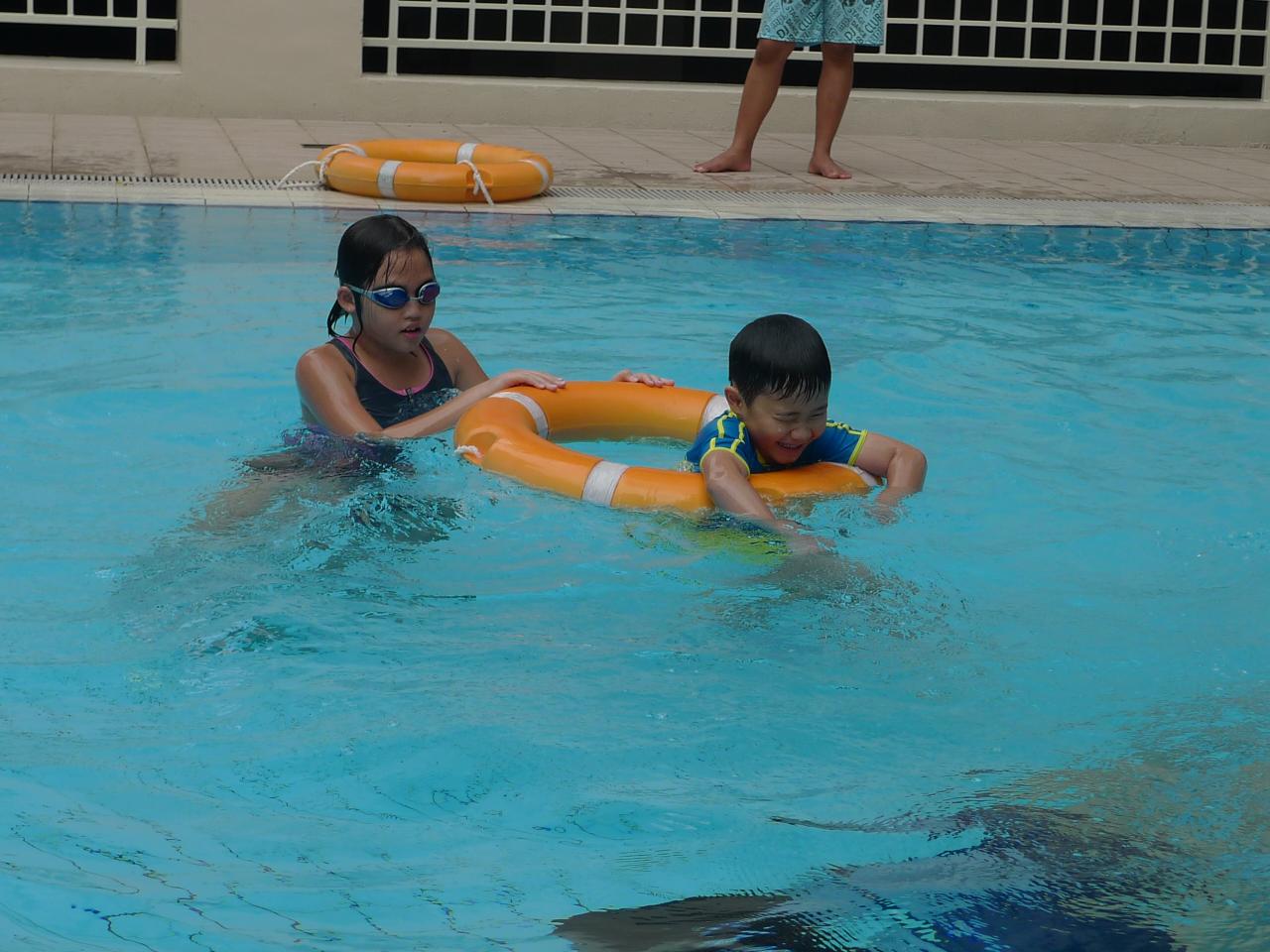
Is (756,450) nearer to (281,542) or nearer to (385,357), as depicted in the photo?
(385,357)

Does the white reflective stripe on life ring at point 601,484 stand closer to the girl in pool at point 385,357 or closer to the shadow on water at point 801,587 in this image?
the shadow on water at point 801,587

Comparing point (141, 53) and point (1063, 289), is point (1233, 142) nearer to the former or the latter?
point (1063, 289)

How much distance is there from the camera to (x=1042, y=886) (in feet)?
7.88

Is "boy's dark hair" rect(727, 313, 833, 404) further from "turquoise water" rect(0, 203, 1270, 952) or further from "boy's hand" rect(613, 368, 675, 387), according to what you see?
"boy's hand" rect(613, 368, 675, 387)

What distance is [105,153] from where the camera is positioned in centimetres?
909

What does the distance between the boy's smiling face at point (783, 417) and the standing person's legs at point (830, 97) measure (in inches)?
228

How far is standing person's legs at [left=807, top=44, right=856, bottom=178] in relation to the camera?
9.52m

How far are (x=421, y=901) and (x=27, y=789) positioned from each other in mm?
766

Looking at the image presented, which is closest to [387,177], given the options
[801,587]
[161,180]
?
[161,180]

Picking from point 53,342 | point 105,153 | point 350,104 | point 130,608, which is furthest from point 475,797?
point 350,104

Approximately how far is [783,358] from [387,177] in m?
4.97

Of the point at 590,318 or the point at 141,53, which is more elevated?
the point at 141,53

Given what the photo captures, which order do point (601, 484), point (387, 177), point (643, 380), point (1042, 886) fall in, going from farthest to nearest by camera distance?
1. point (387, 177)
2. point (643, 380)
3. point (601, 484)
4. point (1042, 886)

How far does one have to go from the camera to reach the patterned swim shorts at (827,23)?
9.23 m
